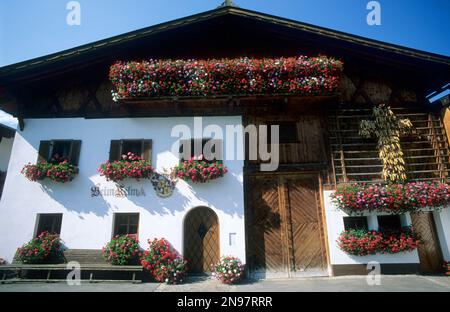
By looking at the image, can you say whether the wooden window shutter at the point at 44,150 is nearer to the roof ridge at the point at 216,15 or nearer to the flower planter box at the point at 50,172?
the flower planter box at the point at 50,172

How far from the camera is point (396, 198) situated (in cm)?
776

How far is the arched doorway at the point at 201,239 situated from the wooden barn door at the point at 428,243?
7.29 m

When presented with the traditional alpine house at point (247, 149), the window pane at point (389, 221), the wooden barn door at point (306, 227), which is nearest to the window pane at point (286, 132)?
the traditional alpine house at point (247, 149)

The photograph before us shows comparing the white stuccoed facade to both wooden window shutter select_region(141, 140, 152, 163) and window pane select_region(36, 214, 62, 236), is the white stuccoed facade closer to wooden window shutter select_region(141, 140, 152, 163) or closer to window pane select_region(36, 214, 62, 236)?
wooden window shutter select_region(141, 140, 152, 163)

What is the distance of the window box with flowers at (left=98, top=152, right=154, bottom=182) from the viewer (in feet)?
28.1

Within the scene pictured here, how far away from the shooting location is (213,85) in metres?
8.81

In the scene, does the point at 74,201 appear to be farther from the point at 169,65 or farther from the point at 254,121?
the point at 254,121

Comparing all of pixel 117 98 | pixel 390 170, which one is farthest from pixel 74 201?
pixel 390 170

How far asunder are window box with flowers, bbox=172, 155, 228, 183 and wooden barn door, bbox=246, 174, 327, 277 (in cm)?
145

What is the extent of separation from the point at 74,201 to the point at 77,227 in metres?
0.95

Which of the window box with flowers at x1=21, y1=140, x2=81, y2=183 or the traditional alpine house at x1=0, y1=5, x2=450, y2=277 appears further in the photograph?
the window box with flowers at x1=21, y1=140, x2=81, y2=183

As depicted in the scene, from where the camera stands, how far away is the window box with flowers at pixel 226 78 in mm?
8766

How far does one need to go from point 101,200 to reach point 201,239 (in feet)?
13.0

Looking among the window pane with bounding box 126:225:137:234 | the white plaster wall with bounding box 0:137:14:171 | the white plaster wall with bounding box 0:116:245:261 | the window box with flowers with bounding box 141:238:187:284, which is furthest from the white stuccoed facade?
the white plaster wall with bounding box 0:137:14:171
